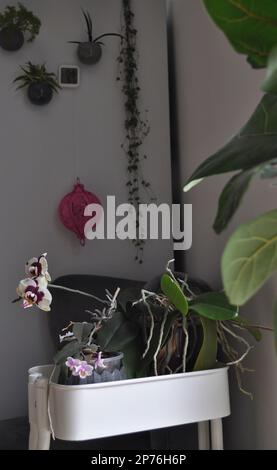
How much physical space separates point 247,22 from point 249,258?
29 cm

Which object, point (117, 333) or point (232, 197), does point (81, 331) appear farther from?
point (232, 197)

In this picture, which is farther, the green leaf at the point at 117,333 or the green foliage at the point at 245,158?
the green leaf at the point at 117,333

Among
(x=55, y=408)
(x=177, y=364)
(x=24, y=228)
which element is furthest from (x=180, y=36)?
(x=55, y=408)

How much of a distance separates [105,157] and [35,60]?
0.56 meters

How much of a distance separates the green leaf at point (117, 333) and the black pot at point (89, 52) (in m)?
1.46

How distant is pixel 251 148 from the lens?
0.55 m

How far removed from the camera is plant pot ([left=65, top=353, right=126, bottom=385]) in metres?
0.93

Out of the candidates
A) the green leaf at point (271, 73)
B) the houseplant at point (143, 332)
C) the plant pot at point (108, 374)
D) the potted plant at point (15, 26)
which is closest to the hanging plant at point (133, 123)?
the potted plant at point (15, 26)

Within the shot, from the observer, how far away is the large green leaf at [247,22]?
541 mm

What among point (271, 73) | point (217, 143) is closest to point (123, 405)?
point (271, 73)

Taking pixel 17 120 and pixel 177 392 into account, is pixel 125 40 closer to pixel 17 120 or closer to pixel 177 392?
pixel 17 120

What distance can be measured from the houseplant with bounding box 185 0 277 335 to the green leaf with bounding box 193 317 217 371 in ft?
1.78

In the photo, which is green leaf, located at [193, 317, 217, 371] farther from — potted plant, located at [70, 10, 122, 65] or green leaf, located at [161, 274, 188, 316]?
potted plant, located at [70, 10, 122, 65]

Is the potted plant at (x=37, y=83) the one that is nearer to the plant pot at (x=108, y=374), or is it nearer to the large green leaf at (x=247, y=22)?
the plant pot at (x=108, y=374)
